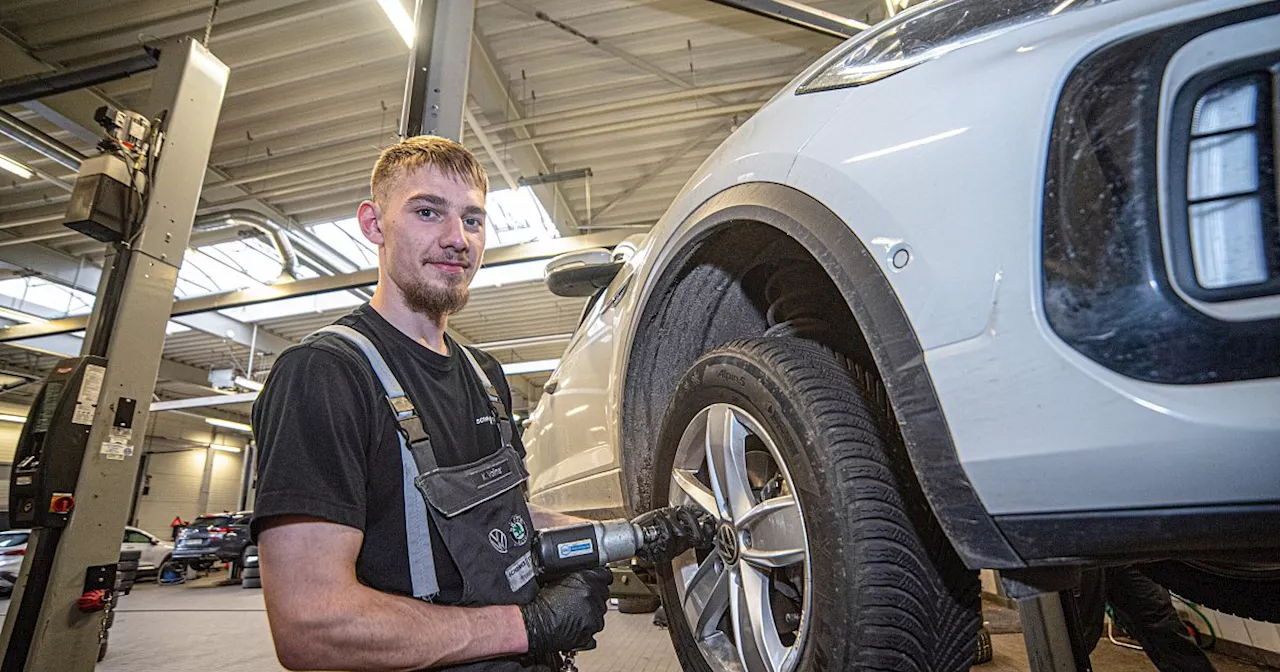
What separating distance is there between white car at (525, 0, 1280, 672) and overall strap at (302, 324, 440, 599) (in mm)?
550

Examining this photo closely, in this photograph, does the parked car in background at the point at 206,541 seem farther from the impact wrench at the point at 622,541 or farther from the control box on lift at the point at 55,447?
the impact wrench at the point at 622,541

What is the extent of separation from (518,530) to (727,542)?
1.35 feet

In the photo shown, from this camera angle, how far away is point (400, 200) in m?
1.38

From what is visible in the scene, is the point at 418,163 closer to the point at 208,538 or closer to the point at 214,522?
the point at 208,538

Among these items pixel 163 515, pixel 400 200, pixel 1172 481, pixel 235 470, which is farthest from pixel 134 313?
pixel 235 470

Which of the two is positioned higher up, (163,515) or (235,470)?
(235,470)

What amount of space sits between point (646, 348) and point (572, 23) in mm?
3844

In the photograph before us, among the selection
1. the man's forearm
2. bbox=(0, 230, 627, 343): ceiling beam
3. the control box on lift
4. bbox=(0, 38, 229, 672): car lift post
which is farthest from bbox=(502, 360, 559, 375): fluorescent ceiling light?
the man's forearm

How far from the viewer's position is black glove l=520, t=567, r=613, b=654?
1.15m

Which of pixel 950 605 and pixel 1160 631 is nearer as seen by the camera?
pixel 950 605

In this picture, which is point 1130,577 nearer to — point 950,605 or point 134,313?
point 950,605

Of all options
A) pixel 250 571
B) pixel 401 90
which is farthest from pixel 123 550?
pixel 401 90

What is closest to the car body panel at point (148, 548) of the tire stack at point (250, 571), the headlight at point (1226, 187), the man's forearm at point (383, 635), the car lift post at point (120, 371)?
the tire stack at point (250, 571)

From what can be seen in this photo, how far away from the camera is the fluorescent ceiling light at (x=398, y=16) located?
12.6 ft
